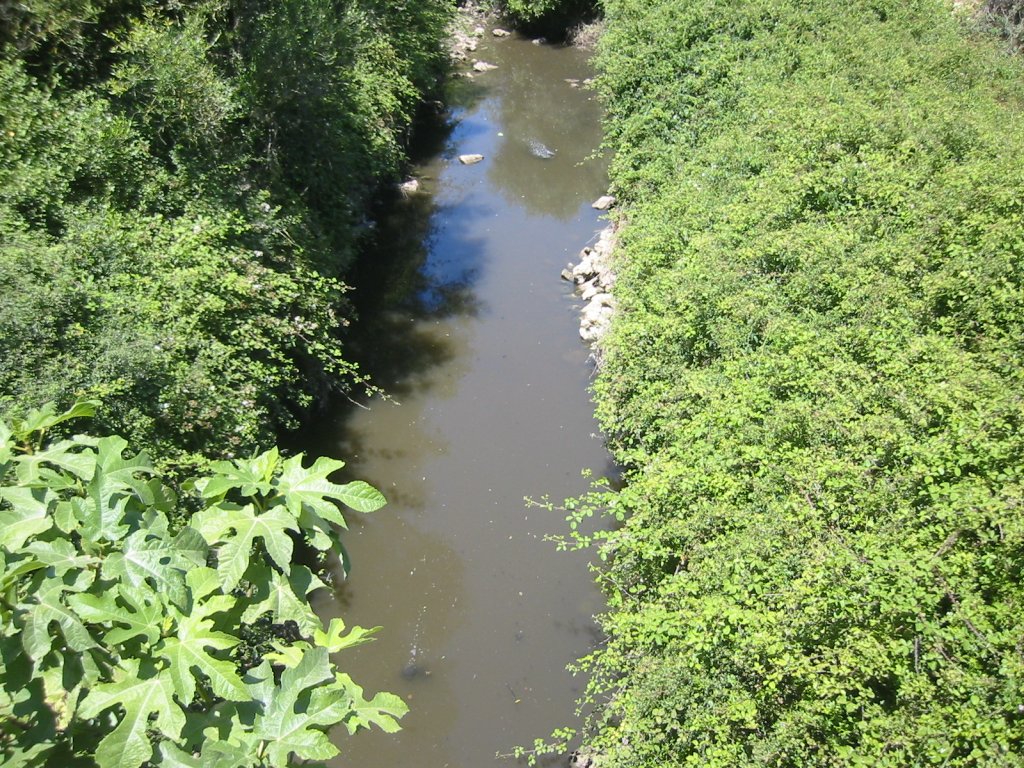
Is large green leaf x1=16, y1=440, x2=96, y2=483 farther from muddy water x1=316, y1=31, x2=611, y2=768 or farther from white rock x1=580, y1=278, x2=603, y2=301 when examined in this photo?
white rock x1=580, y1=278, x2=603, y2=301

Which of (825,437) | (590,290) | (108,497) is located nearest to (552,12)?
(590,290)

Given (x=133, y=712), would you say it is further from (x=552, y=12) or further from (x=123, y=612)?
(x=552, y=12)

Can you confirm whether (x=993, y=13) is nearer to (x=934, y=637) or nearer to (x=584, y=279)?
(x=584, y=279)

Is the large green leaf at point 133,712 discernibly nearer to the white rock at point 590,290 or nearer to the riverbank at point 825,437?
the riverbank at point 825,437

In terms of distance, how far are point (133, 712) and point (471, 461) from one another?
8.17 metres

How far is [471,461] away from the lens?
10.2 meters

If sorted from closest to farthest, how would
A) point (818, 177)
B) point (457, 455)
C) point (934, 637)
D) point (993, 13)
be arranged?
point (934, 637) → point (818, 177) → point (457, 455) → point (993, 13)

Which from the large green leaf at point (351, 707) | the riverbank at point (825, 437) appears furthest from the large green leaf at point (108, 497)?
the riverbank at point (825, 437)

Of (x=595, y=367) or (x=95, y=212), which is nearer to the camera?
(x=95, y=212)

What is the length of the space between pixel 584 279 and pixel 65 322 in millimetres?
9220

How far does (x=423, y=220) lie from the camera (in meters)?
15.6

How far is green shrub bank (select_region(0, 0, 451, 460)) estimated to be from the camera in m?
6.64

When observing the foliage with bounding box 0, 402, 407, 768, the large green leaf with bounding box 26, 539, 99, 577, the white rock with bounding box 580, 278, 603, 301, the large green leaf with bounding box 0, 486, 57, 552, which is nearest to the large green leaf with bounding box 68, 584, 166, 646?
the foliage with bounding box 0, 402, 407, 768

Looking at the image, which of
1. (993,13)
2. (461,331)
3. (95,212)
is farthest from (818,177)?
(993,13)
